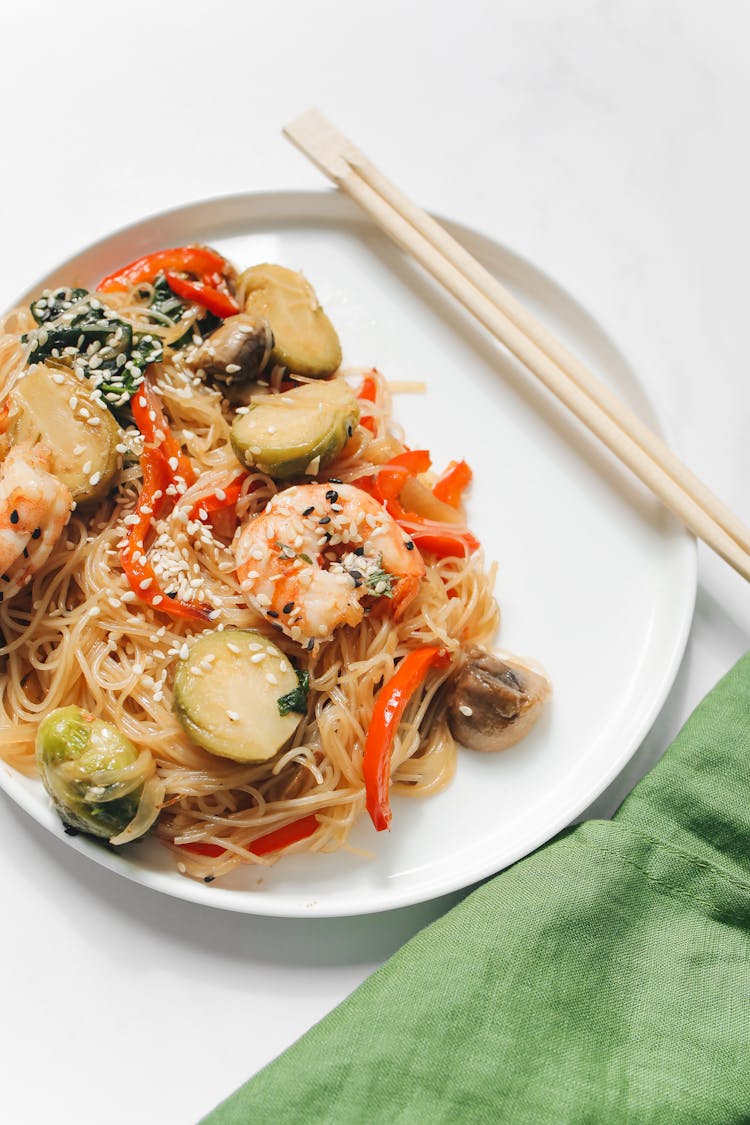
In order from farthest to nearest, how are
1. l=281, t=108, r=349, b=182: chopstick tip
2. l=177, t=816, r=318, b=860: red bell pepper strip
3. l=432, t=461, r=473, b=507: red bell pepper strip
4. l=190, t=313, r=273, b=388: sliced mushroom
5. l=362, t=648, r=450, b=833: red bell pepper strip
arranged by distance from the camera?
1. l=281, t=108, r=349, b=182: chopstick tip
2. l=432, t=461, r=473, b=507: red bell pepper strip
3. l=190, t=313, r=273, b=388: sliced mushroom
4. l=177, t=816, r=318, b=860: red bell pepper strip
5. l=362, t=648, r=450, b=833: red bell pepper strip

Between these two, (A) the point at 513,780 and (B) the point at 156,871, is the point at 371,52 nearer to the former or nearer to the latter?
(A) the point at 513,780

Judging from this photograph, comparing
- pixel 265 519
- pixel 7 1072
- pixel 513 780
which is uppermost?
pixel 265 519

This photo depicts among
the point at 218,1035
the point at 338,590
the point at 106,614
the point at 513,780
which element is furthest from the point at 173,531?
the point at 218,1035

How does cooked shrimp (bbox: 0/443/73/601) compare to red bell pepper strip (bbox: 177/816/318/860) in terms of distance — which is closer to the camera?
cooked shrimp (bbox: 0/443/73/601)

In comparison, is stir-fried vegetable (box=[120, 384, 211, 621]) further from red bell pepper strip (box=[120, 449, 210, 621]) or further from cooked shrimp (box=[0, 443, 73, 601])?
cooked shrimp (box=[0, 443, 73, 601])

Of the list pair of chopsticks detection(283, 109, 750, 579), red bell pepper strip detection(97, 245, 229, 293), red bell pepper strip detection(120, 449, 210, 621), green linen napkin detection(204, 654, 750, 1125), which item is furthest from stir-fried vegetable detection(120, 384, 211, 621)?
green linen napkin detection(204, 654, 750, 1125)

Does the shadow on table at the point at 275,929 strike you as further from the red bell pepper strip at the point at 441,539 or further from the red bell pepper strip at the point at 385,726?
the red bell pepper strip at the point at 441,539

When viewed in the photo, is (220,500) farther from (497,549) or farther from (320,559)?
(497,549)
